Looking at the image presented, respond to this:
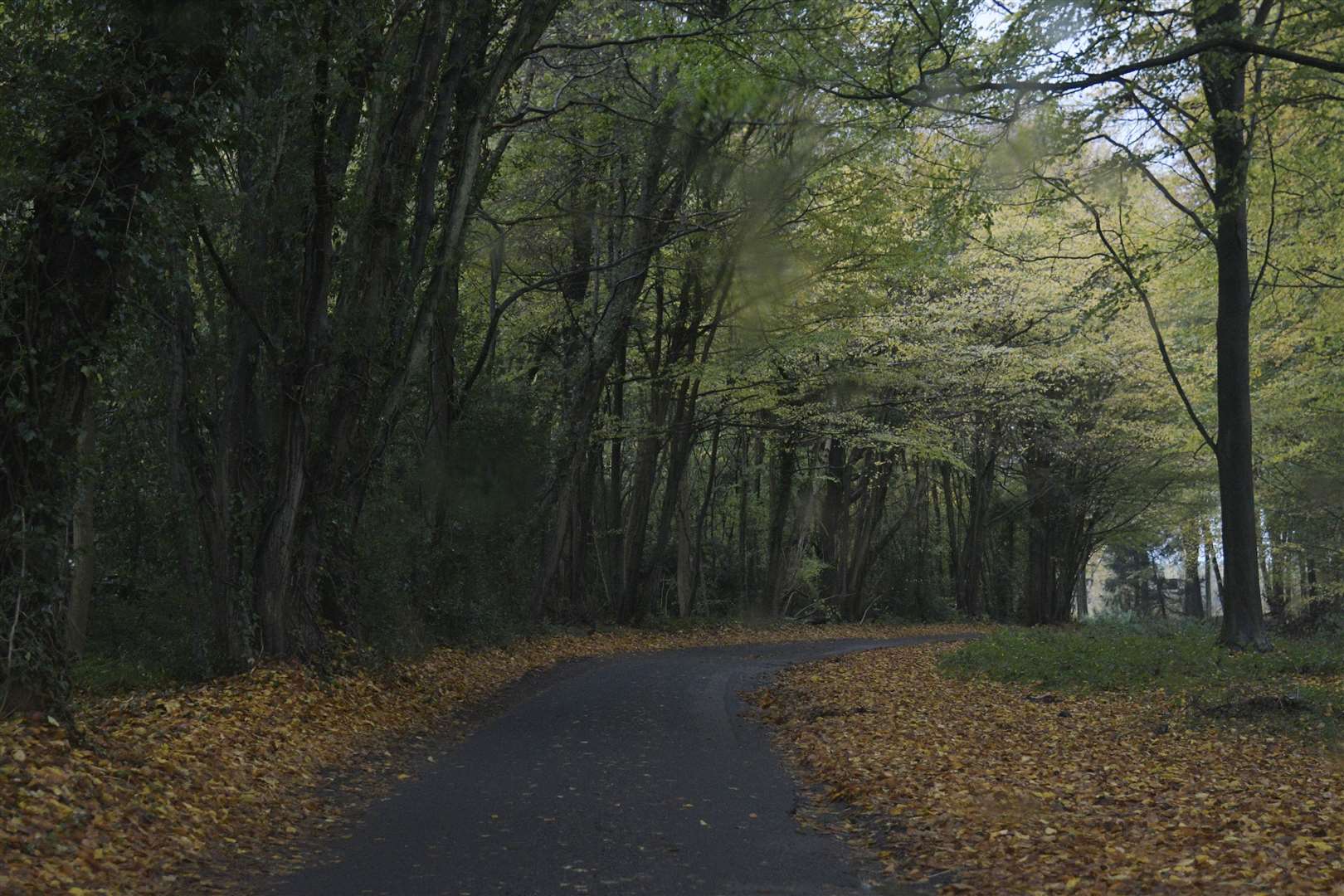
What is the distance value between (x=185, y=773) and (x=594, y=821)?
263 cm

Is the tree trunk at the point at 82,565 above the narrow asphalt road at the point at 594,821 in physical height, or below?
above

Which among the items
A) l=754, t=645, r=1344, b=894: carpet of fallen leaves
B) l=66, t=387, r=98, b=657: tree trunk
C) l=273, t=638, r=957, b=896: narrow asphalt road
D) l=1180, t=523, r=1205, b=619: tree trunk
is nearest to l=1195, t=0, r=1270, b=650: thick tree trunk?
l=754, t=645, r=1344, b=894: carpet of fallen leaves

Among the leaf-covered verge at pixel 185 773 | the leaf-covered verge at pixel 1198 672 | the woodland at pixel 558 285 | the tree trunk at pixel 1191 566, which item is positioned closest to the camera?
the leaf-covered verge at pixel 185 773

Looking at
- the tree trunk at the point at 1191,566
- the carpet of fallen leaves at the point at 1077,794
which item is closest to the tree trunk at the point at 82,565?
the carpet of fallen leaves at the point at 1077,794

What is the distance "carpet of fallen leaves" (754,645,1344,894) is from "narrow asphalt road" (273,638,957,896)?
1.88 feet

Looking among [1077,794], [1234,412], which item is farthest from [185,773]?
[1234,412]

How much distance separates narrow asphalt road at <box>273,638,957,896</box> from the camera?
5.36 meters

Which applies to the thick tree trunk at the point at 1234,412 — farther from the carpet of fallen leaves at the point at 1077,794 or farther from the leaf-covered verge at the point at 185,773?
the leaf-covered verge at the point at 185,773

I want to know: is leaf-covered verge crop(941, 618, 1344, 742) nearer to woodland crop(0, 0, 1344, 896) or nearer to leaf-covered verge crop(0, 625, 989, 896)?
woodland crop(0, 0, 1344, 896)

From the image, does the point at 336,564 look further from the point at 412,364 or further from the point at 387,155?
the point at 387,155

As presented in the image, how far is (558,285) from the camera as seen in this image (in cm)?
2114

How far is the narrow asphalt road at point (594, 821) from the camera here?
536 centimetres

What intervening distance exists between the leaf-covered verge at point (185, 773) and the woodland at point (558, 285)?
0.57 meters

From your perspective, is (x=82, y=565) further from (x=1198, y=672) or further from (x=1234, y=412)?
(x=1234, y=412)
